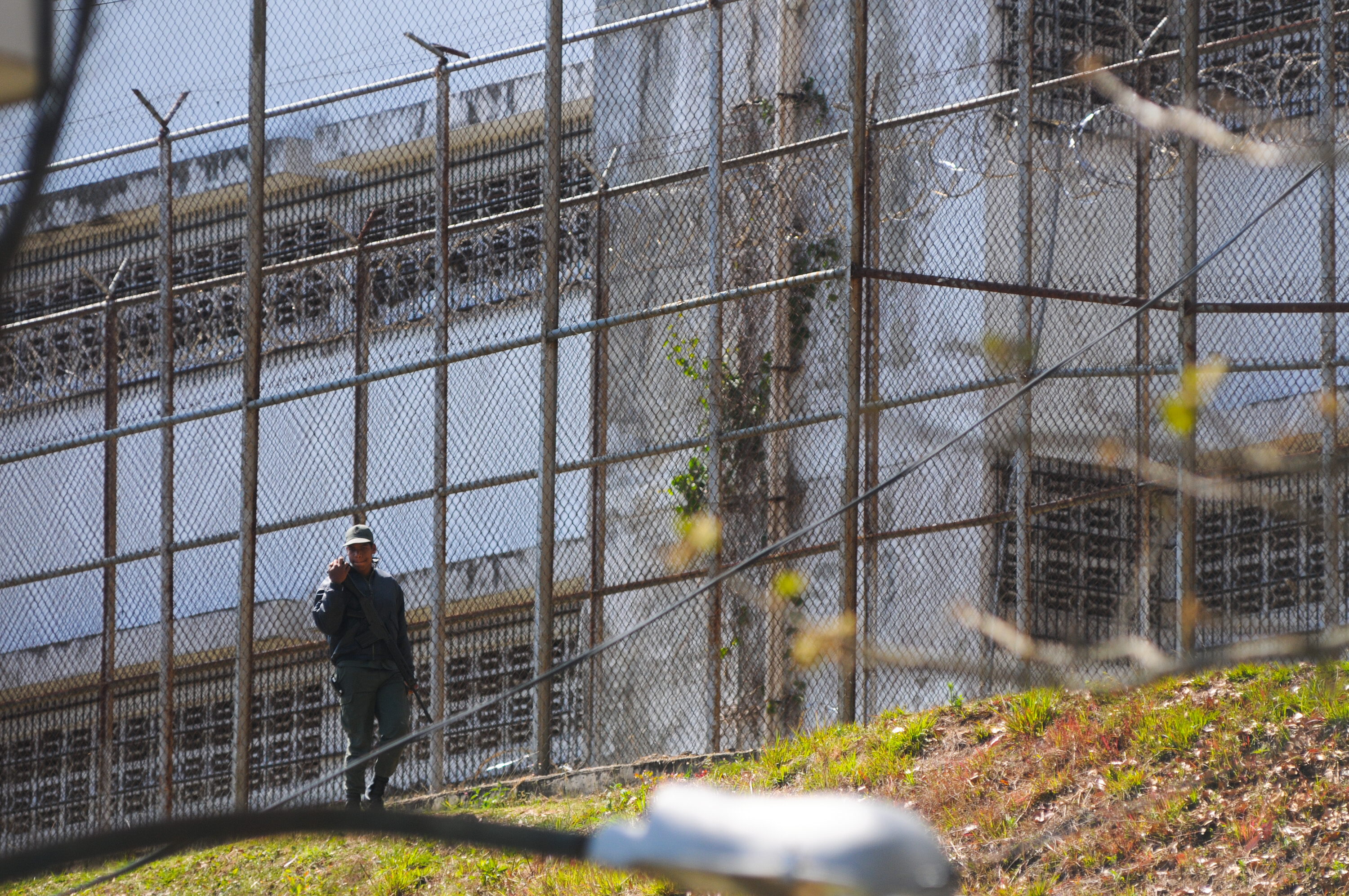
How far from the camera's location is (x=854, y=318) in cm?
816

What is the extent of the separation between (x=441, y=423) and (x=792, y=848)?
27.3 feet

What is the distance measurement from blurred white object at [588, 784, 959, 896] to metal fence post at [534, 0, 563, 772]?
6958 mm

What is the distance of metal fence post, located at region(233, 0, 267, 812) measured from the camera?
954cm

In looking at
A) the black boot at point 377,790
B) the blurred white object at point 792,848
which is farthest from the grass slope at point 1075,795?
the blurred white object at point 792,848

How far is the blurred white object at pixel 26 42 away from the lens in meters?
1.71

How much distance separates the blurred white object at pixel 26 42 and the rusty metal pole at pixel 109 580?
9410mm

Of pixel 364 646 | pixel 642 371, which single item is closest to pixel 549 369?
pixel 364 646

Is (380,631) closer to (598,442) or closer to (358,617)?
(358,617)

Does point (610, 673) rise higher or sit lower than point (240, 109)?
lower

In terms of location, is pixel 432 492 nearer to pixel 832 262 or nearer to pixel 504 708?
pixel 504 708

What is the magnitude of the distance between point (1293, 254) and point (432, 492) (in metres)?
5.59

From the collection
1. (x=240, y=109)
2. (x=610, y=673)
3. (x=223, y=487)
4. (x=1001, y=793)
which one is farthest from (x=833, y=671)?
(x=240, y=109)

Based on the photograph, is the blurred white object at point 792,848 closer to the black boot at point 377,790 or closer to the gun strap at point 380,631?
the black boot at point 377,790

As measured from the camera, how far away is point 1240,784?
659 centimetres
